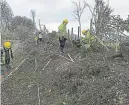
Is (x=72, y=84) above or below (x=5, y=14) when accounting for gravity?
below

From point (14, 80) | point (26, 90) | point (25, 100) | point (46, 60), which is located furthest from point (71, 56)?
point (25, 100)

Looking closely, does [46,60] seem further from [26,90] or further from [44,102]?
[44,102]

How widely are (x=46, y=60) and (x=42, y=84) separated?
15.8 ft

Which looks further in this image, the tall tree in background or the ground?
the tall tree in background

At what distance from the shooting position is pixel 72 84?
1155cm

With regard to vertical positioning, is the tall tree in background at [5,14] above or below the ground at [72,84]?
above

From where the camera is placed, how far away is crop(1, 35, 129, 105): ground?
9820mm

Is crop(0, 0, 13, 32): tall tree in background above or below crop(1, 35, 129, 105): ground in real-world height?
above

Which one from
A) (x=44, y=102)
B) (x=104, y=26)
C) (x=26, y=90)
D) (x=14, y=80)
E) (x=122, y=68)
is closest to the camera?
(x=44, y=102)

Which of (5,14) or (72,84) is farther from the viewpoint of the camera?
(5,14)

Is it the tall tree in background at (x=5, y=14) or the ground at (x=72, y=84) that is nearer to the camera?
the ground at (x=72, y=84)

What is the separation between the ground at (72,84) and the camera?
387 inches

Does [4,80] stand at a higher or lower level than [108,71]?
lower

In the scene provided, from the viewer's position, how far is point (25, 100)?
11.9 m
